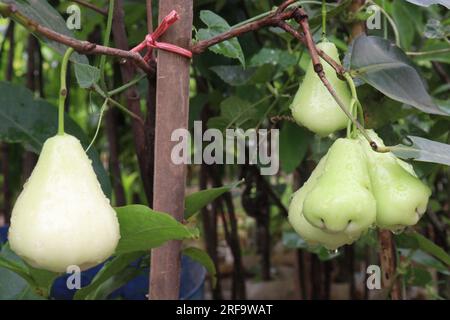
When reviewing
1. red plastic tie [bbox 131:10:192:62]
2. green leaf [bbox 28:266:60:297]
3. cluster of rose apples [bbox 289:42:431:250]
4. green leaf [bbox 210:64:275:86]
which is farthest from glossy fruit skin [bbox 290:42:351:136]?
green leaf [bbox 28:266:60:297]

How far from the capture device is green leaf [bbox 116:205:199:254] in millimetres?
439

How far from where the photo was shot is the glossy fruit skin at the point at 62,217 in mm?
373

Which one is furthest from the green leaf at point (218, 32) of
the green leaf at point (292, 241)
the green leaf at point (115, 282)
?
the green leaf at point (292, 241)

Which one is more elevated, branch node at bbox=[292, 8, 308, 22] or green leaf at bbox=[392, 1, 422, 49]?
green leaf at bbox=[392, 1, 422, 49]

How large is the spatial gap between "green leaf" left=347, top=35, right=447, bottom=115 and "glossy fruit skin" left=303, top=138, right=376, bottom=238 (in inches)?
2.7

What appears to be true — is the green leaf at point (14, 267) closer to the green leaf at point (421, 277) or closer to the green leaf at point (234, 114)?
the green leaf at point (234, 114)

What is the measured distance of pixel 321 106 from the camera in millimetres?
492

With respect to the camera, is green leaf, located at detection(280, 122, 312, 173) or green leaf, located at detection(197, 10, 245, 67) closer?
green leaf, located at detection(197, 10, 245, 67)

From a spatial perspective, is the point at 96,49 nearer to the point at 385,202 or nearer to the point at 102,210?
the point at 102,210

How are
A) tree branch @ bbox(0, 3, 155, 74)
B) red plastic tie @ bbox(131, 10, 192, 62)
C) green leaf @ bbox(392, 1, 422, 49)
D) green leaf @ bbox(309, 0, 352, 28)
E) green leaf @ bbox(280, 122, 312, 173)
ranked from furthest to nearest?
green leaf @ bbox(392, 1, 422, 49) → green leaf @ bbox(280, 122, 312, 173) → green leaf @ bbox(309, 0, 352, 28) → red plastic tie @ bbox(131, 10, 192, 62) → tree branch @ bbox(0, 3, 155, 74)

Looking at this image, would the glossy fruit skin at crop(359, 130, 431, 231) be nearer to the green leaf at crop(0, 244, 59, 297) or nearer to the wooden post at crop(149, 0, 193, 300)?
the wooden post at crop(149, 0, 193, 300)

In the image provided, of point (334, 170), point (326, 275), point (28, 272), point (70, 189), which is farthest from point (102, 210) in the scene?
point (326, 275)

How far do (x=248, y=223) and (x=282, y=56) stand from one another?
3.48ft

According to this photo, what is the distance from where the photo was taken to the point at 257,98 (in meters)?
0.86
